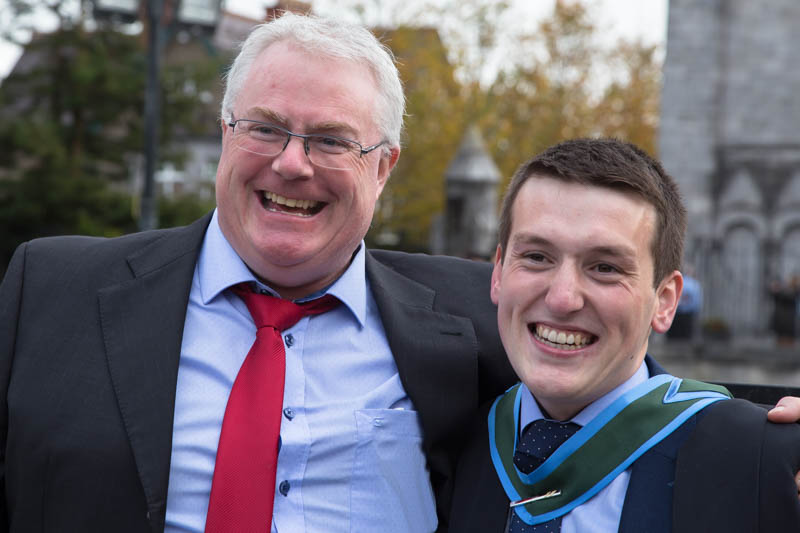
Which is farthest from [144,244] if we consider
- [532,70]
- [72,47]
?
[532,70]

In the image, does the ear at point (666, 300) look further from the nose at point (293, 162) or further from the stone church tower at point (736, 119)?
the stone church tower at point (736, 119)

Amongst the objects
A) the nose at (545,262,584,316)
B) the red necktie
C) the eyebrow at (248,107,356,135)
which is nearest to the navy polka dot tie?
the nose at (545,262,584,316)

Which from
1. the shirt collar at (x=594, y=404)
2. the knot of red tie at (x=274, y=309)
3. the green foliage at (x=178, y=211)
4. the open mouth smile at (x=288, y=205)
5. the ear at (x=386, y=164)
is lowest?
the green foliage at (x=178, y=211)

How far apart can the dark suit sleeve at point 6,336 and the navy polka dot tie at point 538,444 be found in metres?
1.42

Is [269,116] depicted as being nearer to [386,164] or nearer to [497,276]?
[386,164]

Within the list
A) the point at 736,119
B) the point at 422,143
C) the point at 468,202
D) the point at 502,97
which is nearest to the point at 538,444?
the point at 468,202

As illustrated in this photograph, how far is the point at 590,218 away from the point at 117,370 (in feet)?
4.47

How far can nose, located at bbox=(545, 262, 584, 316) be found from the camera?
2574 mm

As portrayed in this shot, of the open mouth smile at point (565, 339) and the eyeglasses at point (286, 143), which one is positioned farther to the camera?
the eyeglasses at point (286, 143)

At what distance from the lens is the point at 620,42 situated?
119 ft

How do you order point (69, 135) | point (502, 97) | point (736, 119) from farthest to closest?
1. point (502, 97)
2. point (736, 119)
3. point (69, 135)

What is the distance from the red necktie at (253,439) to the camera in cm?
273

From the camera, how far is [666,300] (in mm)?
2746

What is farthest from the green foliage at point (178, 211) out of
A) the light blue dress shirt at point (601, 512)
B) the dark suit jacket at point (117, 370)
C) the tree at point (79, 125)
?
the light blue dress shirt at point (601, 512)
